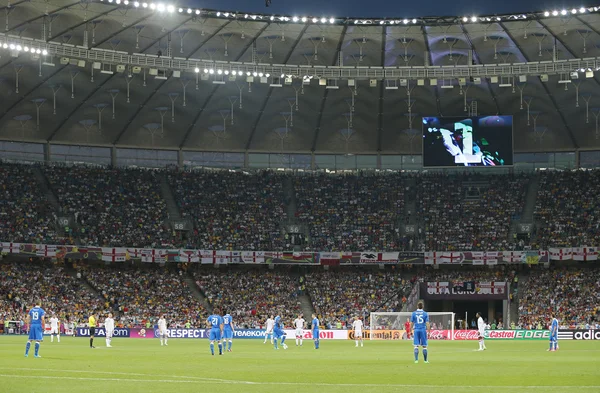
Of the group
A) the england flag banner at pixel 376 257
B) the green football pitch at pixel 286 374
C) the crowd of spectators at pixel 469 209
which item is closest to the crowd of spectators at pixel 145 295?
the england flag banner at pixel 376 257

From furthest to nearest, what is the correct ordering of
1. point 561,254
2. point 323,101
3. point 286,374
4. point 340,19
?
point 323,101, point 561,254, point 340,19, point 286,374

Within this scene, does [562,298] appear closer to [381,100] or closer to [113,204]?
[381,100]

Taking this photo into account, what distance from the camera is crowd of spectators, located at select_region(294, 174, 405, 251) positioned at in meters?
79.1

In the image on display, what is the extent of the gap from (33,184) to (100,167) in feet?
22.2

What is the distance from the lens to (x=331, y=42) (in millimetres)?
63719

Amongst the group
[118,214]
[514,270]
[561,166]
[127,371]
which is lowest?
[127,371]

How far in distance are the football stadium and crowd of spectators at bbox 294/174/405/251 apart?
0.74ft

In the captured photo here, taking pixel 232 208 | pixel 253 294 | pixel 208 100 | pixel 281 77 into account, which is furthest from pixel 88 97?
pixel 253 294

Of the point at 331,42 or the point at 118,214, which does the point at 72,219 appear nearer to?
the point at 118,214

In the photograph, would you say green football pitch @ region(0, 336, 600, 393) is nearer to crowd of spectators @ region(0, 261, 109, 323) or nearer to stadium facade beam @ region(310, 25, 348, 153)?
crowd of spectators @ region(0, 261, 109, 323)

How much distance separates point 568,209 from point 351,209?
2009 cm

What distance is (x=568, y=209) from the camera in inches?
3093

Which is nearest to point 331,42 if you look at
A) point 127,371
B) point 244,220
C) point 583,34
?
point 583,34

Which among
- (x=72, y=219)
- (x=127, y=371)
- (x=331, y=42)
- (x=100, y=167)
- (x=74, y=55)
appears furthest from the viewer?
(x=100, y=167)
